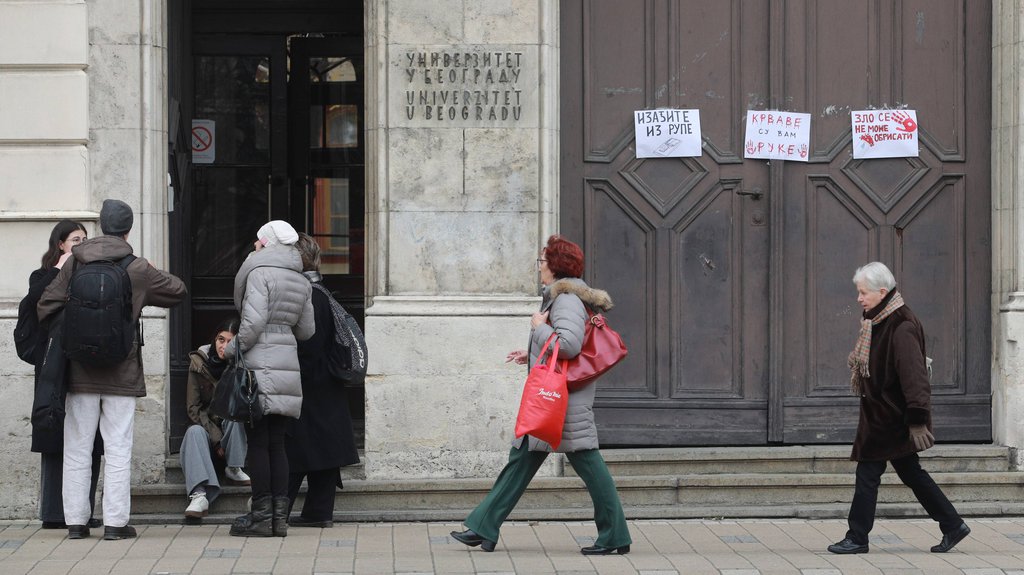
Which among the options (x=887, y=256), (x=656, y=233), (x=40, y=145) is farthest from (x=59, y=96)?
(x=887, y=256)

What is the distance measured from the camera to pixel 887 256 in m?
10.4

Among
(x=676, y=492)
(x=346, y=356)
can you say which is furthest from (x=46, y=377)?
(x=676, y=492)

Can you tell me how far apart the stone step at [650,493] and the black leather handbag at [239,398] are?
1093 mm

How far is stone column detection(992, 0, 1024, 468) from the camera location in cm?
1002

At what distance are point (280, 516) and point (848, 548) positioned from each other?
121 inches

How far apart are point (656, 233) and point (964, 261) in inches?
79.4

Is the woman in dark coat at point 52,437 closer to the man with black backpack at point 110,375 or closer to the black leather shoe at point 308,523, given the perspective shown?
the man with black backpack at point 110,375

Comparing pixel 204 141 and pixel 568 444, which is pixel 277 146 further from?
pixel 568 444

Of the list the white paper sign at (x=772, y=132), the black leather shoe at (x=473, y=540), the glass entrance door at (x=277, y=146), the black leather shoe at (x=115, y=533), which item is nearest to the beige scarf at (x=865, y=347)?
the black leather shoe at (x=473, y=540)

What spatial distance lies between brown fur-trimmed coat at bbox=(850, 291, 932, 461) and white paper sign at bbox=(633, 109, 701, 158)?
2.36m

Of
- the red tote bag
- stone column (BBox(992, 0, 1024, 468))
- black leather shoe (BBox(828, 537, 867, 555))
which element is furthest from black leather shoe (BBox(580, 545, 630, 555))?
stone column (BBox(992, 0, 1024, 468))

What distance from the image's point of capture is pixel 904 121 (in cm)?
1035

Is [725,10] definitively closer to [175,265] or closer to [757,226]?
[757,226]

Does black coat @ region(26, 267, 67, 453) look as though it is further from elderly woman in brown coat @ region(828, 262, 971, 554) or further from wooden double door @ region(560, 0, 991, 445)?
elderly woman in brown coat @ region(828, 262, 971, 554)
